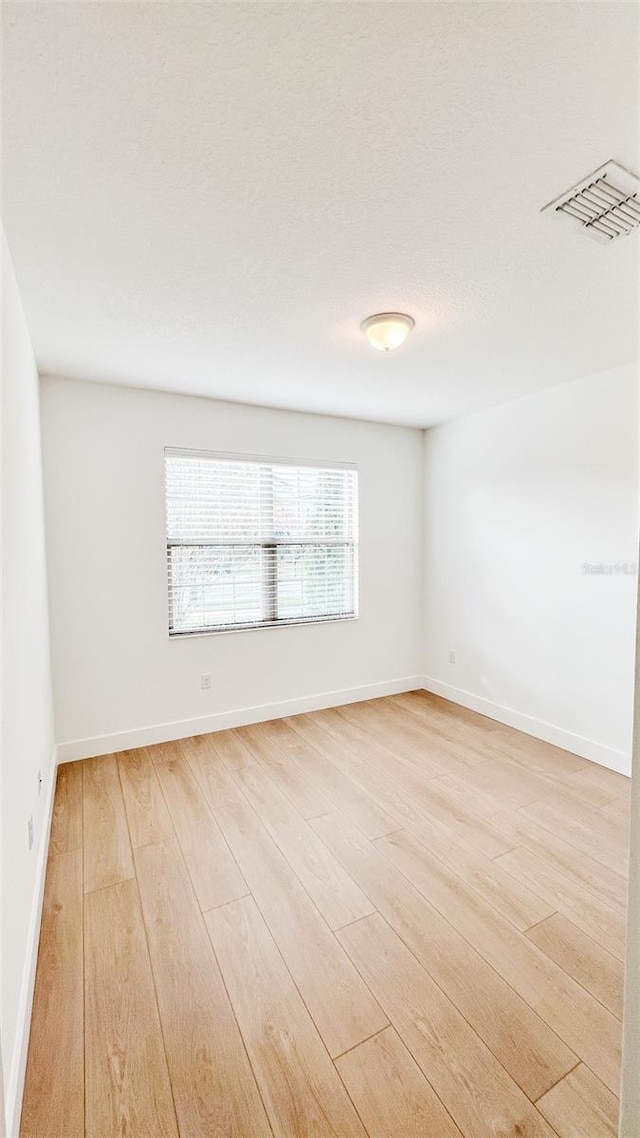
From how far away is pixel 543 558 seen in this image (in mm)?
3252

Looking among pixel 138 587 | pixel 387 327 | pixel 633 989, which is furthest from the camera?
pixel 138 587

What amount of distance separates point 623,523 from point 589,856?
6.11ft

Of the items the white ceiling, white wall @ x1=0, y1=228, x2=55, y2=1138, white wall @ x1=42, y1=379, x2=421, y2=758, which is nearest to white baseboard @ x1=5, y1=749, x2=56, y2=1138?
white wall @ x1=0, y1=228, x2=55, y2=1138

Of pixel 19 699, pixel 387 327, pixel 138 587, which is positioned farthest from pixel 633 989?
pixel 138 587

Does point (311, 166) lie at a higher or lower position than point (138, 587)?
higher

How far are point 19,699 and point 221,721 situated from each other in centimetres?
200

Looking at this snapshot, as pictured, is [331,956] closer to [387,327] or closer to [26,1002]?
[26,1002]

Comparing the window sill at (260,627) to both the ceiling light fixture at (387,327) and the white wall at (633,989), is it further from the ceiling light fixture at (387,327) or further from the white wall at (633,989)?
the white wall at (633,989)

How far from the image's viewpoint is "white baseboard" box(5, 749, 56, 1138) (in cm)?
106

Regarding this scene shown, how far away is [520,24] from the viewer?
93cm

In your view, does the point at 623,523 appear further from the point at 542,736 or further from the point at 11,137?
the point at 11,137

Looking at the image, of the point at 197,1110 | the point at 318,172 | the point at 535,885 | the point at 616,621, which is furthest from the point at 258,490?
the point at 197,1110

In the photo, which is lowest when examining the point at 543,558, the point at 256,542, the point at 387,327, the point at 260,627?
the point at 260,627

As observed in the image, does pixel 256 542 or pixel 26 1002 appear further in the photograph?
pixel 256 542
